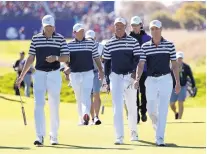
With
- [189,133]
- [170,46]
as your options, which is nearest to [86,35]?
[189,133]

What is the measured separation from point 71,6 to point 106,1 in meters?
1.41

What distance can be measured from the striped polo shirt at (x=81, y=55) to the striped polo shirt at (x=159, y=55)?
2.49m

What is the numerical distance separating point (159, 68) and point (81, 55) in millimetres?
2915

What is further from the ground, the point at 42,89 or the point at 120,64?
the point at 120,64

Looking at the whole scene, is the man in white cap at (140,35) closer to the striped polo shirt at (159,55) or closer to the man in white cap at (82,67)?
the man in white cap at (82,67)

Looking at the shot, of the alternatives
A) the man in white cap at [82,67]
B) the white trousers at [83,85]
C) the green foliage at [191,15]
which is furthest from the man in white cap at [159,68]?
the green foliage at [191,15]

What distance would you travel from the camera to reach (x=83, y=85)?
1600cm

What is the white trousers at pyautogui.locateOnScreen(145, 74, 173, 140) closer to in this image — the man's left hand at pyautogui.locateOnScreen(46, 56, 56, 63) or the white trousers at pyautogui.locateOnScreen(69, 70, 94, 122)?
the man's left hand at pyautogui.locateOnScreen(46, 56, 56, 63)

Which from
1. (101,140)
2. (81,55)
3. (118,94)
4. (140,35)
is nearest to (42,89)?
(118,94)

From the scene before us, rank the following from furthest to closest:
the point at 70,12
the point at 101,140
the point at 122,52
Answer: the point at 70,12, the point at 101,140, the point at 122,52

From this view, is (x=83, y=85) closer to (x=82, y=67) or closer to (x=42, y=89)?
(x=82, y=67)

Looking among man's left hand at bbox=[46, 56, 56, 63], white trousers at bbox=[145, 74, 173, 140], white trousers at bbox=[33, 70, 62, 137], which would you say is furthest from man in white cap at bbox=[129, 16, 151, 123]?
man's left hand at bbox=[46, 56, 56, 63]

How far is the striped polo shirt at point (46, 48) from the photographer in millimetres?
13039

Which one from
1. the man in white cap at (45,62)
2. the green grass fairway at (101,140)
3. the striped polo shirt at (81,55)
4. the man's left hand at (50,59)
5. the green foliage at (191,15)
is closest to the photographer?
the green grass fairway at (101,140)
